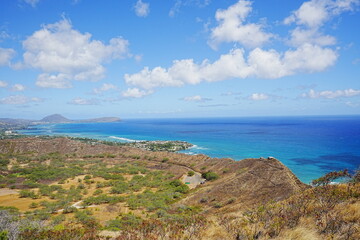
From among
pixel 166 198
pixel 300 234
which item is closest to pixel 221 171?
pixel 166 198

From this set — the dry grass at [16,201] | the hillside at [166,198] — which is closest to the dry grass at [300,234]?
the hillside at [166,198]

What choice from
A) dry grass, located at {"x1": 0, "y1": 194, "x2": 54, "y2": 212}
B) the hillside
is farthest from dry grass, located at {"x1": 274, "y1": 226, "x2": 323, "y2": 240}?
dry grass, located at {"x1": 0, "y1": 194, "x2": 54, "y2": 212}

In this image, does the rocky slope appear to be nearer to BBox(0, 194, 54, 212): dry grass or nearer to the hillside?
the hillside

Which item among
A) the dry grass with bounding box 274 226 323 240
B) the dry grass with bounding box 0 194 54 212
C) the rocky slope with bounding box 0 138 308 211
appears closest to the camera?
the dry grass with bounding box 274 226 323 240

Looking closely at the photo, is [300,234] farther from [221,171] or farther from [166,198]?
[221,171]

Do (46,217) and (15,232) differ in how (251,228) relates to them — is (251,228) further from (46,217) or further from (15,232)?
Answer: (46,217)

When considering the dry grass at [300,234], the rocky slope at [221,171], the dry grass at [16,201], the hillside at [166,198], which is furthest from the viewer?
the dry grass at [16,201]

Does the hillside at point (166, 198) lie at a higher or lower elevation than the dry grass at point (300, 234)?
lower

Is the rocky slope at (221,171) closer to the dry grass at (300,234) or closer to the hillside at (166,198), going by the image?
the hillside at (166,198)

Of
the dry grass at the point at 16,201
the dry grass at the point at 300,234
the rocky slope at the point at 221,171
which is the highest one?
the dry grass at the point at 300,234
